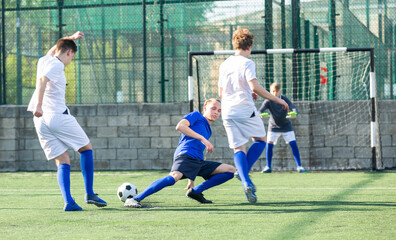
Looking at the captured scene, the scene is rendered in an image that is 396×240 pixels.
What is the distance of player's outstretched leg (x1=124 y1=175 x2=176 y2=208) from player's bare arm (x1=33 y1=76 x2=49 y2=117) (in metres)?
1.16

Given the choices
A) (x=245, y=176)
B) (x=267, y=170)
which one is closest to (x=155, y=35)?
(x=267, y=170)

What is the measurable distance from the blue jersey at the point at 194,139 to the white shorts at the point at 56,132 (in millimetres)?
1019

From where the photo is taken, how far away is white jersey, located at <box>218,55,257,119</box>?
20.8 feet

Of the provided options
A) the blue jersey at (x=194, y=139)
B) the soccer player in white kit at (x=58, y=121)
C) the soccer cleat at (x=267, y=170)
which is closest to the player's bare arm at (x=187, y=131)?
the blue jersey at (x=194, y=139)

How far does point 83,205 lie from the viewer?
247 inches

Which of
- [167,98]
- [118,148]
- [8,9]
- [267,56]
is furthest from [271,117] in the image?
[8,9]

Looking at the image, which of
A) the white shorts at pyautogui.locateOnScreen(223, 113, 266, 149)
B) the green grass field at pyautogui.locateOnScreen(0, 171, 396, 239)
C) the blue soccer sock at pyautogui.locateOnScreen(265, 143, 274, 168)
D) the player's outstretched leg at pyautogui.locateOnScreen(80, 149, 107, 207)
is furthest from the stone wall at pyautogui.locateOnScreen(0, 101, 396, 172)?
the player's outstretched leg at pyautogui.locateOnScreen(80, 149, 107, 207)

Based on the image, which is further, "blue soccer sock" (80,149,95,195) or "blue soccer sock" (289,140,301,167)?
"blue soccer sock" (289,140,301,167)

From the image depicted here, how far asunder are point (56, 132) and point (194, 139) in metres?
1.32

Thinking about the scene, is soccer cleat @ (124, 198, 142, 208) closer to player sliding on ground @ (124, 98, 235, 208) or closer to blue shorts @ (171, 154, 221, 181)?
player sliding on ground @ (124, 98, 235, 208)

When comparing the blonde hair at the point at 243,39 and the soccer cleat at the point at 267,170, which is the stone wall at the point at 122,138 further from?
the blonde hair at the point at 243,39

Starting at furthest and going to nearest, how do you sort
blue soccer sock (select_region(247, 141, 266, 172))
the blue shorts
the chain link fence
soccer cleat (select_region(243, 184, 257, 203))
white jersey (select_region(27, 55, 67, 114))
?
the chain link fence < blue soccer sock (select_region(247, 141, 266, 172)) < soccer cleat (select_region(243, 184, 257, 203)) < the blue shorts < white jersey (select_region(27, 55, 67, 114))

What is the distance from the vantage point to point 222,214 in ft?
17.5

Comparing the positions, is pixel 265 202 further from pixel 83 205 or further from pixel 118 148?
pixel 118 148
